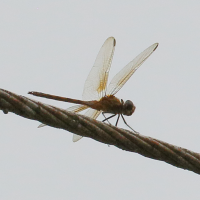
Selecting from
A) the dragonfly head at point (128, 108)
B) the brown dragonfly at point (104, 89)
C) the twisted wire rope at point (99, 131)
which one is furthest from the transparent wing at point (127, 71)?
the twisted wire rope at point (99, 131)

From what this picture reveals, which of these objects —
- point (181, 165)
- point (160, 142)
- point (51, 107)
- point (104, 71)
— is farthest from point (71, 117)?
point (104, 71)

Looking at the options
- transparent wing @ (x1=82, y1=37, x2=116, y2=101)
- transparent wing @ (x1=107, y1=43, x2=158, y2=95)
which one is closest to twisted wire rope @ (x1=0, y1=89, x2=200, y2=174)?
transparent wing @ (x1=107, y1=43, x2=158, y2=95)

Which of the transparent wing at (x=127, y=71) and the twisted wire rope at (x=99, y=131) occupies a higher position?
the transparent wing at (x=127, y=71)

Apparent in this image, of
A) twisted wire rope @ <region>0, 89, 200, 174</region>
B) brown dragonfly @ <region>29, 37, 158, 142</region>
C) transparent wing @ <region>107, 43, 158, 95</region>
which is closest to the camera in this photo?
twisted wire rope @ <region>0, 89, 200, 174</region>

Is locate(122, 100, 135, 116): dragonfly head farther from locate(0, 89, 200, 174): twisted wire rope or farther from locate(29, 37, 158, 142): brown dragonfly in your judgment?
locate(0, 89, 200, 174): twisted wire rope

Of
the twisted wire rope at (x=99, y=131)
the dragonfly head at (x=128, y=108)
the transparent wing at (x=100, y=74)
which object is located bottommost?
the twisted wire rope at (x=99, y=131)

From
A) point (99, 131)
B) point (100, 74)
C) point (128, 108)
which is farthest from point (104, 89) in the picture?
point (99, 131)

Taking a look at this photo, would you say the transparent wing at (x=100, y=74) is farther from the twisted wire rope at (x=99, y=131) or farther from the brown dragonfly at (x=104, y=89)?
the twisted wire rope at (x=99, y=131)
